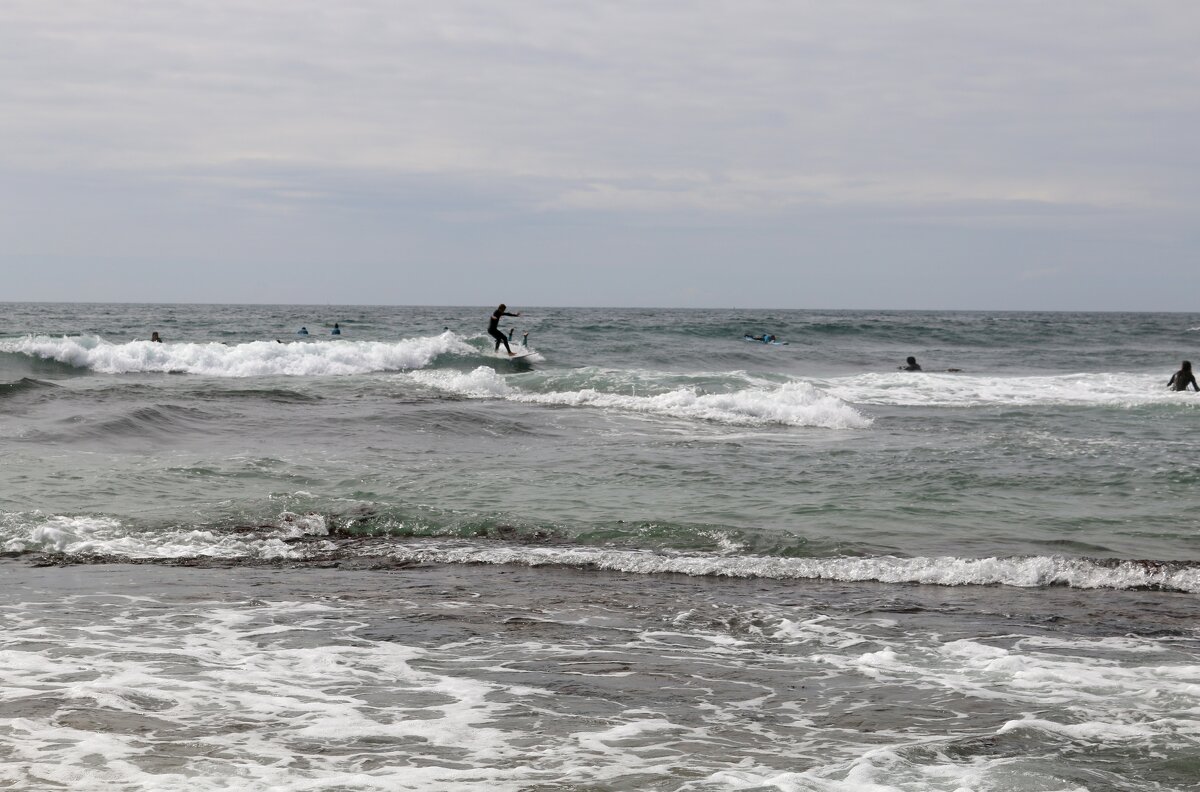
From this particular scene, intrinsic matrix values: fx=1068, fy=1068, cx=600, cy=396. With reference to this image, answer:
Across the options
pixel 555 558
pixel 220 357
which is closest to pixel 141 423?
pixel 555 558

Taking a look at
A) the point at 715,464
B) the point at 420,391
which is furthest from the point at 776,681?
the point at 420,391

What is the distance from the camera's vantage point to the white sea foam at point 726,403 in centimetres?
1962

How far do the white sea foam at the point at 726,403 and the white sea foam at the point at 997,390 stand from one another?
3.59 metres

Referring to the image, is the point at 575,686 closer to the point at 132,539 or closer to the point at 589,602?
the point at 589,602

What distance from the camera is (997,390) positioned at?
27.7 m

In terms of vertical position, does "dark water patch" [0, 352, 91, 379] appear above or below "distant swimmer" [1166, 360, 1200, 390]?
below

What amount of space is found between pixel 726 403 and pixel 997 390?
10222 millimetres

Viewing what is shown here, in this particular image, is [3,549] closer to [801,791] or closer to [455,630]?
[455,630]

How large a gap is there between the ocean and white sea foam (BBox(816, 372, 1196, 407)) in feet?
17.3

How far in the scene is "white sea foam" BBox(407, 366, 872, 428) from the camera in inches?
773

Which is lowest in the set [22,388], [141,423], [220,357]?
[141,423]

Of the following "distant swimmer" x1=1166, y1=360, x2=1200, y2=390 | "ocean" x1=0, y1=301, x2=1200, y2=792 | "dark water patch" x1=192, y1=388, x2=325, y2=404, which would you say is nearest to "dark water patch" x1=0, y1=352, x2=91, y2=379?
"dark water patch" x1=192, y1=388, x2=325, y2=404

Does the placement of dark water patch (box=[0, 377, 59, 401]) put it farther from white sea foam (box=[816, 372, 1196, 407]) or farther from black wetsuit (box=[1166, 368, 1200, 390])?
black wetsuit (box=[1166, 368, 1200, 390])

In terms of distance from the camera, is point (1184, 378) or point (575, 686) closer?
point (575, 686)
